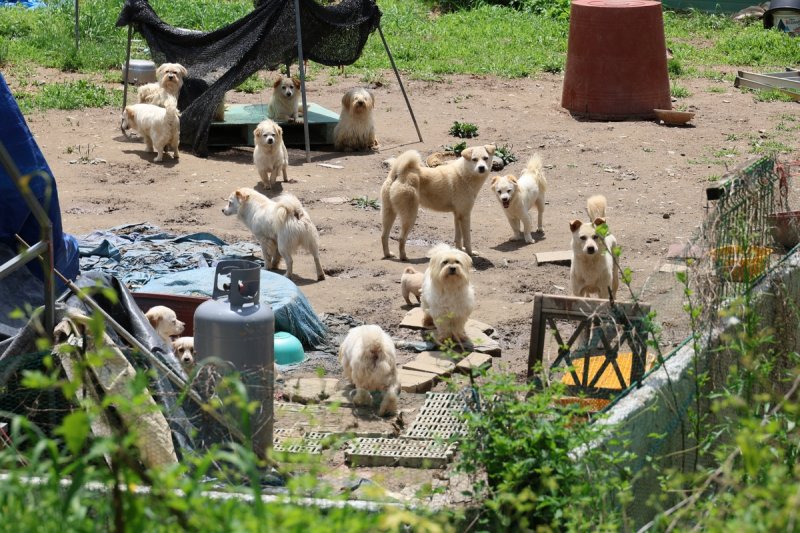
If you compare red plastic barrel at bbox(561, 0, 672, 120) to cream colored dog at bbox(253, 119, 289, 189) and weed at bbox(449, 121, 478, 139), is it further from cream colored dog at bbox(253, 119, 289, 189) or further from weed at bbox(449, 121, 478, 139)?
cream colored dog at bbox(253, 119, 289, 189)

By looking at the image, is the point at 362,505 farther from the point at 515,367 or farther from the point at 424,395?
the point at 515,367

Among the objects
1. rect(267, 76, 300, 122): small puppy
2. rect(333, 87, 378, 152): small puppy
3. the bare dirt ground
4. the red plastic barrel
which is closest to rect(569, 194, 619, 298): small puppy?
the bare dirt ground

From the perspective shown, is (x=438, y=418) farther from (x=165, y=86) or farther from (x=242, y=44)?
(x=165, y=86)

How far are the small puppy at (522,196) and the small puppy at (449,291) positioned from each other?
2.38 metres

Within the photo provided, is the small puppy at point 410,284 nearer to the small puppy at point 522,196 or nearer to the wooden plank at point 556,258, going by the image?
the wooden plank at point 556,258

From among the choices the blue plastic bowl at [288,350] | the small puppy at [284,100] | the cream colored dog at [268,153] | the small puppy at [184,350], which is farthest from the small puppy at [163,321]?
the small puppy at [284,100]

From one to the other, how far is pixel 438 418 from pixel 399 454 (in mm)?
675

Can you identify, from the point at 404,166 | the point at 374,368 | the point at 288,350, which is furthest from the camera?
the point at 404,166

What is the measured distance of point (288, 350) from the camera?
25.6 ft

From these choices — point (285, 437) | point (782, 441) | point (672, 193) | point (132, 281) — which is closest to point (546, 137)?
point (672, 193)

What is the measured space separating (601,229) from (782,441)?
1.15 m

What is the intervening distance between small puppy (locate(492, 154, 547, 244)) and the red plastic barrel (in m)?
5.12

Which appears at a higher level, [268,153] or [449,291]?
[268,153]

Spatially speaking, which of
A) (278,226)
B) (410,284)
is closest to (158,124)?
(278,226)
